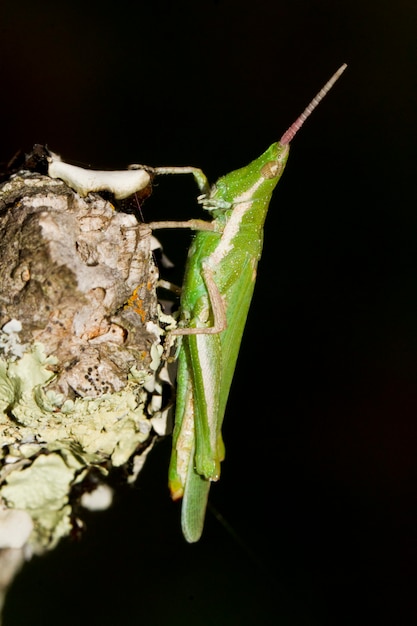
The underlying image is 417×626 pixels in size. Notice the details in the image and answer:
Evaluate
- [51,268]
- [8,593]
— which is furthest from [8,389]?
[8,593]

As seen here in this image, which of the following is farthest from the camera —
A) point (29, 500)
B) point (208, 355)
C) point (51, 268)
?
point (208, 355)

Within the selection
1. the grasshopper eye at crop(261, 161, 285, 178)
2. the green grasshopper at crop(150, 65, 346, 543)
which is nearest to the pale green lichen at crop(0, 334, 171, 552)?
the green grasshopper at crop(150, 65, 346, 543)

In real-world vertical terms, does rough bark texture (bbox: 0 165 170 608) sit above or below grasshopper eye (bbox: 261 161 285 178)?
below

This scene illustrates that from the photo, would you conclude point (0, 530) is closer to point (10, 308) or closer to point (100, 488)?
point (100, 488)

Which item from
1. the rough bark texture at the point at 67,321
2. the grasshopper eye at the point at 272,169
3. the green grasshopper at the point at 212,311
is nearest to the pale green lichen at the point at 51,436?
the rough bark texture at the point at 67,321

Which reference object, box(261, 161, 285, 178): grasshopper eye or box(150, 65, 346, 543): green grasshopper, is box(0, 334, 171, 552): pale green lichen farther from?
box(261, 161, 285, 178): grasshopper eye

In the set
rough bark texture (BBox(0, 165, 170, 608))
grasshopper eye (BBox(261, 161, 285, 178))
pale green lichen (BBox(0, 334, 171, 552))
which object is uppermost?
grasshopper eye (BBox(261, 161, 285, 178))

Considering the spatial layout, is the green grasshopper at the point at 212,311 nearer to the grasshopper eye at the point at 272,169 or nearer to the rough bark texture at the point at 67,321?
the grasshopper eye at the point at 272,169
